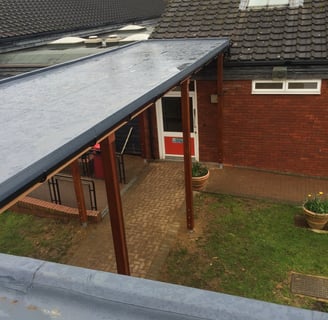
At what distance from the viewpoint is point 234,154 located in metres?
A: 9.69

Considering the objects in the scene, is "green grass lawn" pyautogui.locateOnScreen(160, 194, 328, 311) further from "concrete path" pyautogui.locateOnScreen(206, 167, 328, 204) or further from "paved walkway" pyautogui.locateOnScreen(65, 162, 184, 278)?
"concrete path" pyautogui.locateOnScreen(206, 167, 328, 204)

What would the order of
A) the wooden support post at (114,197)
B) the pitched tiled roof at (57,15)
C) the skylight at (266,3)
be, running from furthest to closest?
the pitched tiled roof at (57,15), the skylight at (266,3), the wooden support post at (114,197)

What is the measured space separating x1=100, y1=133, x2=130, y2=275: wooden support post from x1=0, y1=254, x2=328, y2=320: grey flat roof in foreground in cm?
212

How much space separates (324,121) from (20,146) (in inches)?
294

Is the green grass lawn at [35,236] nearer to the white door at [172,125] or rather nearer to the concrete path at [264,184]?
the concrete path at [264,184]

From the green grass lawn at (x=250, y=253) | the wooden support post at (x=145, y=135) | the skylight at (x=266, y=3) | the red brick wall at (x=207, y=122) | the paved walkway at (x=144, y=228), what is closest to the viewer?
the green grass lawn at (x=250, y=253)

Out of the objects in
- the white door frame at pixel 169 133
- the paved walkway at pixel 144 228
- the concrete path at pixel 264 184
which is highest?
the white door frame at pixel 169 133

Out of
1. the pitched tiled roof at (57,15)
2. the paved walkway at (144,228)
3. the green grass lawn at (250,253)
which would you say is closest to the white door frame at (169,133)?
the paved walkway at (144,228)

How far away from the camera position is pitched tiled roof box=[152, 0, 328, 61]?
27.6 feet

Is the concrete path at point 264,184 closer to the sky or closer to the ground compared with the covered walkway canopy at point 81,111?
closer to the ground

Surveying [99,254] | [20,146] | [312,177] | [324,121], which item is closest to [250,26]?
[324,121]

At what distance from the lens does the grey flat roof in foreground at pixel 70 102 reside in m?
2.66

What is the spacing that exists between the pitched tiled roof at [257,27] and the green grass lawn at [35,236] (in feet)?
18.4

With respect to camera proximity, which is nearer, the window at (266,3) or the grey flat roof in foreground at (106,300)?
the grey flat roof in foreground at (106,300)
